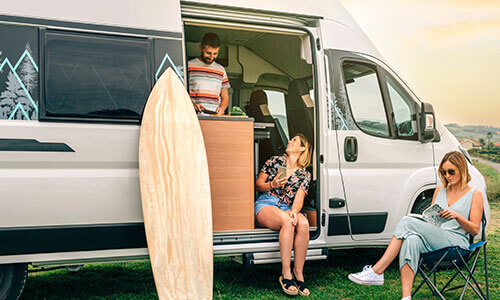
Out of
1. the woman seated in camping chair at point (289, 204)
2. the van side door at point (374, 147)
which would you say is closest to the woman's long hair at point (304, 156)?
the woman seated in camping chair at point (289, 204)

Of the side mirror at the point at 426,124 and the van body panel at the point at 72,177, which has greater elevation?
the side mirror at the point at 426,124

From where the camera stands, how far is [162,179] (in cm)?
404

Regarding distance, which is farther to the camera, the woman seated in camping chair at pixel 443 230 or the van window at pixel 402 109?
the van window at pixel 402 109

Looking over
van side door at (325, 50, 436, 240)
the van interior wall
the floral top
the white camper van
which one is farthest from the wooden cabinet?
the van interior wall

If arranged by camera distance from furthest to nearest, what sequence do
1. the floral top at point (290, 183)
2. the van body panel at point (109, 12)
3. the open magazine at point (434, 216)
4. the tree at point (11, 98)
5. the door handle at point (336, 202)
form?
1. the floral top at point (290, 183)
2. the door handle at point (336, 202)
3. the open magazine at point (434, 216)
4. the van body panel at point (109, 12)
5. the tree at point (11, 98)

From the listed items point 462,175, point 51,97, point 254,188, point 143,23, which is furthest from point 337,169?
point 51,97

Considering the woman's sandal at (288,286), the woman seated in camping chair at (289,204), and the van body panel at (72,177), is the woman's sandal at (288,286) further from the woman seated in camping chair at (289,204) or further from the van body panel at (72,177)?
the van body panel at (72,177)

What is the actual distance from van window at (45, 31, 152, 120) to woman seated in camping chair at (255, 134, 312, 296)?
1.45m

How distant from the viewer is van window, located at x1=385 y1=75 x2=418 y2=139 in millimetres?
5016

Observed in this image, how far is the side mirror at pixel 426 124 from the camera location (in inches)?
194

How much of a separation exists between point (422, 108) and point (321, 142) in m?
1.08

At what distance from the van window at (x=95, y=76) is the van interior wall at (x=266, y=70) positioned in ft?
5.99

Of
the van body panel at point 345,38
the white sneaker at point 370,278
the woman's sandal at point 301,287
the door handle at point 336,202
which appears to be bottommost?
the woman's sandal at point 301,287

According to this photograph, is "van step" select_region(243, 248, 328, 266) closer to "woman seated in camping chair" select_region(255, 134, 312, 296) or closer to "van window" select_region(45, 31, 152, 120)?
"woman seated in camping chair" select_region(255, 134, 312, 296)
